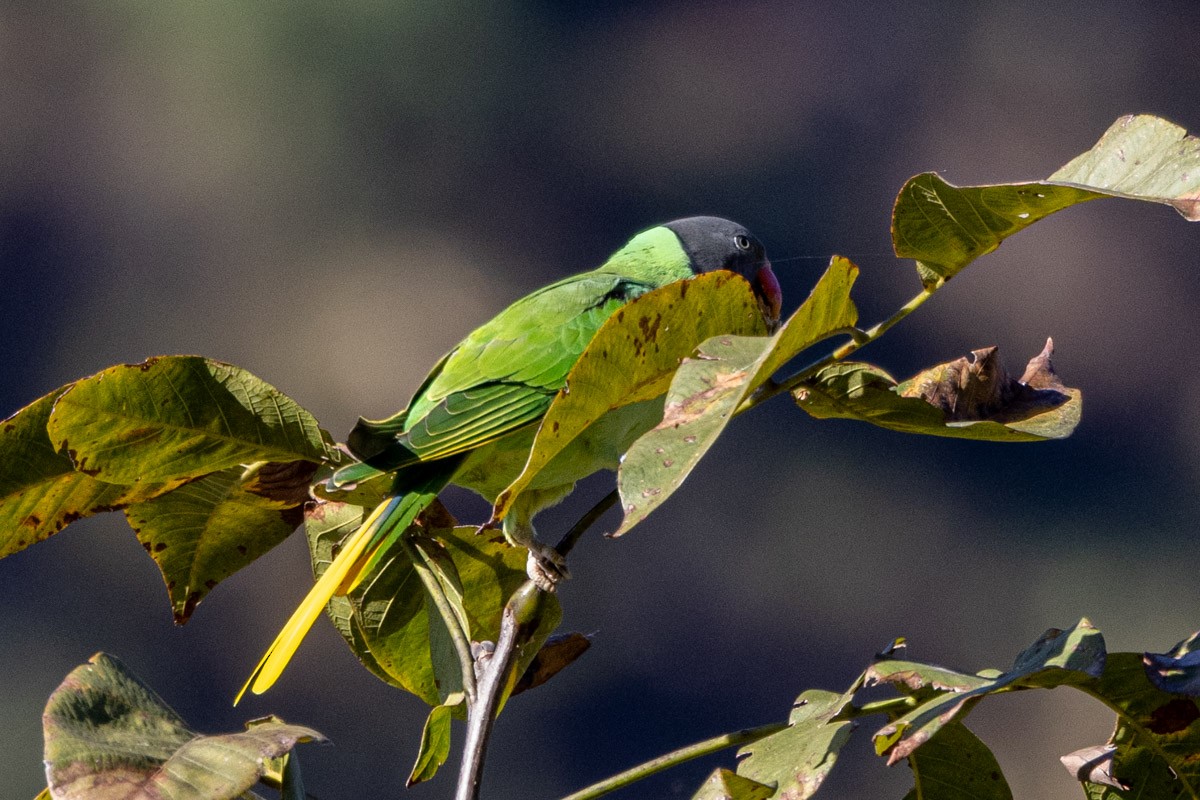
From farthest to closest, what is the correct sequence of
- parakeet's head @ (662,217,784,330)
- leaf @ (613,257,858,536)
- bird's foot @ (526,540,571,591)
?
parakeet's head @ (662,217,784,330) → bird's foot @ (526,540,571,591) → leaf @ (613,257,858,536)

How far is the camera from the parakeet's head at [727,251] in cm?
141

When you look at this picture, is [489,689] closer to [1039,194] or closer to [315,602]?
[315,602]

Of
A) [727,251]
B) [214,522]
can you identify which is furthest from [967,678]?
[727,251]

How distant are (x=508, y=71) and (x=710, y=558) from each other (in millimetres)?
2347

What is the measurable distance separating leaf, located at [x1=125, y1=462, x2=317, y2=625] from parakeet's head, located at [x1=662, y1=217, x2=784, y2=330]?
25.9 inches

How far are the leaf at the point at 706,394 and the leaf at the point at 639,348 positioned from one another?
0.17ft

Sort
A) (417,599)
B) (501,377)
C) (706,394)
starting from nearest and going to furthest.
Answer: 1. (706,394)
2. (417,599)
3. (501,377)

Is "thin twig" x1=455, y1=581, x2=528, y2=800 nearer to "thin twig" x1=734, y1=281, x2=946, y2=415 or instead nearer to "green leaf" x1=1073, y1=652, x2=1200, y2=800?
"thin twig" x1=734, y1=281, x2=946, y2=415

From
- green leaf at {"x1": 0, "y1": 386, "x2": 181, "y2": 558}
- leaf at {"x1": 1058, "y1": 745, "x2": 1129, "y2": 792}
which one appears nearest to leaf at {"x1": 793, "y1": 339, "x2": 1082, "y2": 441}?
leaf at {"x1": 1058, "y1": 745, "x2": 1129, "y2": 792}

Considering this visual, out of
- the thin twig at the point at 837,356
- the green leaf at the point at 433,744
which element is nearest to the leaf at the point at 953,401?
the thin twig at the point at 837,356

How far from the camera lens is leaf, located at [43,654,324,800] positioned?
0.62 metres

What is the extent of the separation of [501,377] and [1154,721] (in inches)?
24.5

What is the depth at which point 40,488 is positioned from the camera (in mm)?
805

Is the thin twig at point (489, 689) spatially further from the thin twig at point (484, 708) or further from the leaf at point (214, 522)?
the leaf at point (214, 522)
